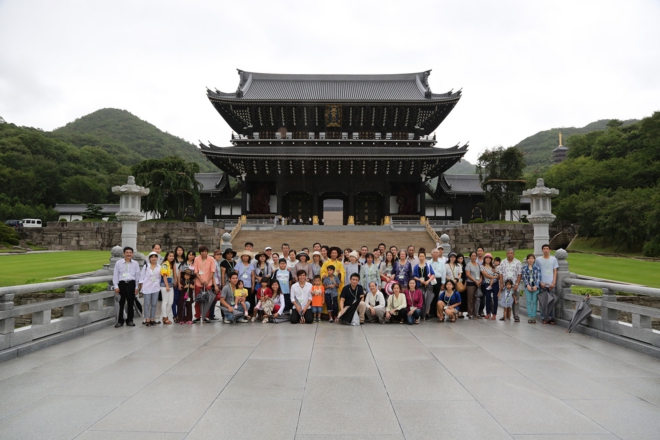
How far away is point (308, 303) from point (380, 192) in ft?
85.2

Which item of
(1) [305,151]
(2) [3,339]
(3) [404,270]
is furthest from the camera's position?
(1) [305,151]

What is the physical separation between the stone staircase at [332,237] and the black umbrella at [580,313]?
17176 millimetres

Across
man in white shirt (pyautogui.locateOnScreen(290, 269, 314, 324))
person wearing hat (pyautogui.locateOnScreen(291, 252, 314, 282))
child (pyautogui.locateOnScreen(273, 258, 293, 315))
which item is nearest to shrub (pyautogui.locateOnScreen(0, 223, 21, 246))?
child (pyautogui.locateOnScreen(273, 258, 293, 315))

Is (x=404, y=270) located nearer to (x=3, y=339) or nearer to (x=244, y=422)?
(x=244, y=422)

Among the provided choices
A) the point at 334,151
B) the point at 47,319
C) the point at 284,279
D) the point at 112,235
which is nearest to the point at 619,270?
the point at 284,279

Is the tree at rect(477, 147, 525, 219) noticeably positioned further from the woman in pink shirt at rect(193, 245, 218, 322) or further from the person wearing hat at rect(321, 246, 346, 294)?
the woman in pink shirt at rect(193, 245, 218, 322)

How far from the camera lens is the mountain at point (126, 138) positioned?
8350cm

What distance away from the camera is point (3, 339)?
21.0 ft

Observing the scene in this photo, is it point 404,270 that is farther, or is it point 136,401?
point 404,270

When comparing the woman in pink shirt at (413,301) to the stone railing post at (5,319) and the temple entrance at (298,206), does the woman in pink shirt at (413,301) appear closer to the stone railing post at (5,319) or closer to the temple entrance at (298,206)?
the stone railing post at (5,319)

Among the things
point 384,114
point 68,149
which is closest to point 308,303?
point 384,114

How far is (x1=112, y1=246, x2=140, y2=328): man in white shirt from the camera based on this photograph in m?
9.04

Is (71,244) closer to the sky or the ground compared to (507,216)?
closer to the ground

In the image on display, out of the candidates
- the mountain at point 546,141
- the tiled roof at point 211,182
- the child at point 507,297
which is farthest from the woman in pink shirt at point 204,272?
the mountain at point 546,141
